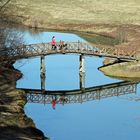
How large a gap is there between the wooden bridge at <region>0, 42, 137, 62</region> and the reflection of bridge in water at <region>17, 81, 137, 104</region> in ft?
18.1

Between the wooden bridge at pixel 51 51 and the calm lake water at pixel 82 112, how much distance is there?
237 cm

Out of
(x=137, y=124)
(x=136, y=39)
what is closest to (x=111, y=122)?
(x=137, y=124)

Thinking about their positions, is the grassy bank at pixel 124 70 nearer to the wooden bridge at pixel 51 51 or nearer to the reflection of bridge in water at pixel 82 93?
the wooden bridge at pixel 51 51

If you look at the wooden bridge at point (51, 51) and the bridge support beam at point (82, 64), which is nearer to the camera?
the wooden bridge at point (51, 51)

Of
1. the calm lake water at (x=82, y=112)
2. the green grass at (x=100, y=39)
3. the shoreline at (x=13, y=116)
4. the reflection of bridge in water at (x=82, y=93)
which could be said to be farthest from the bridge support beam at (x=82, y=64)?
the green grass at (x=100, y=39)

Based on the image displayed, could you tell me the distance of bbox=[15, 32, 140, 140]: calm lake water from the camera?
4383cm

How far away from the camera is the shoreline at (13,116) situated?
1596 inches

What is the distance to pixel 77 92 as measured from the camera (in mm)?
59156

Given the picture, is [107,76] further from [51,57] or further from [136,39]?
[136,39]

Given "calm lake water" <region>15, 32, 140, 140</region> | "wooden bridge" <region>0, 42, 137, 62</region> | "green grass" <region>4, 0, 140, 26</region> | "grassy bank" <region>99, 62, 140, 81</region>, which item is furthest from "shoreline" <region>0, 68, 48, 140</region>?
"green grass" <region>4, 0, 140, 26</region>

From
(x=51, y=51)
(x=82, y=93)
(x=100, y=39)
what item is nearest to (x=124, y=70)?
(x=82, y=93)

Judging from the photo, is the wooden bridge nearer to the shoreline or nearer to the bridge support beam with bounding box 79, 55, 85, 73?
the bridge support beam with bounding box 79, 55, 85, 73

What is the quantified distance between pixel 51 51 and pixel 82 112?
A: 1620cm

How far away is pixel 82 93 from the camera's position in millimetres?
→ 58656
